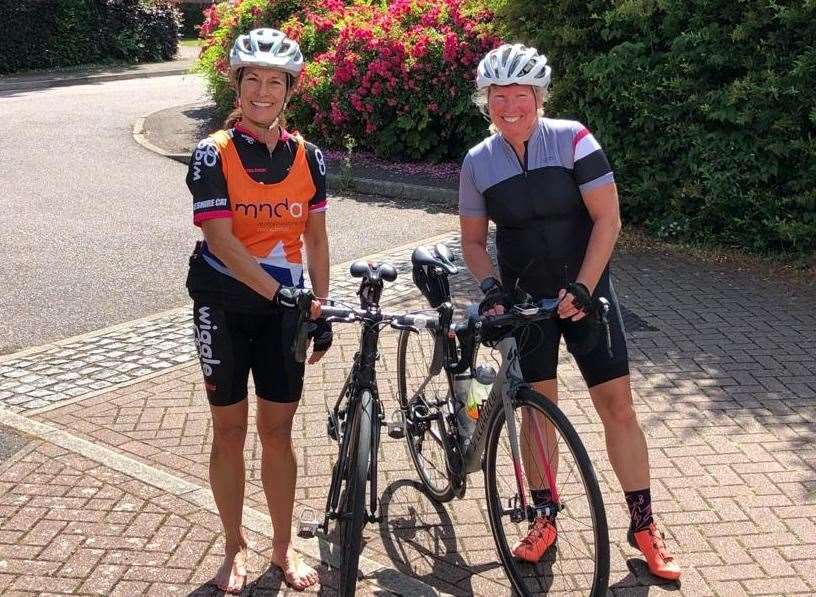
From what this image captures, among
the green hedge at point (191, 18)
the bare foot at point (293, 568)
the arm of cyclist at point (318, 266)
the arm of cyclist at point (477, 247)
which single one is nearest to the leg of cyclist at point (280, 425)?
the bare foot at point (293, 568)

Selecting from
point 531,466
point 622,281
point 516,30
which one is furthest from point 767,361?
point 516,30

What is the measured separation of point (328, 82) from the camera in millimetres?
14234

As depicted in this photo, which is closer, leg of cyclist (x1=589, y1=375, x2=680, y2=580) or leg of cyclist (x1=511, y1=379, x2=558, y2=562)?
leg of cyclist (x1=511, y1=379, x2=558, y2=562)

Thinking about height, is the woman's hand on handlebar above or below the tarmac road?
above

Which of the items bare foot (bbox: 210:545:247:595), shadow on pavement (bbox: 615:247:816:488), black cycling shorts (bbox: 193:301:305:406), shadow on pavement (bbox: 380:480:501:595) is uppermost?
black cycling shorts (bbox: 193:301:305:406)

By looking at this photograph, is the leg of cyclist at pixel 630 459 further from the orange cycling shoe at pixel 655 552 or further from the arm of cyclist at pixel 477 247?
the arm of cyclist at pixel 477 247

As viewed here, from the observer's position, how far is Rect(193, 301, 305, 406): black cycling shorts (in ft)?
12.7

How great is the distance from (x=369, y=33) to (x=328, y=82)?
91 cm

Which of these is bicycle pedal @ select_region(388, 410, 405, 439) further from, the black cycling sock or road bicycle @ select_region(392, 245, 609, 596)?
the black cycling sock

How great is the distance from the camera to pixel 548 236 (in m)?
4.04

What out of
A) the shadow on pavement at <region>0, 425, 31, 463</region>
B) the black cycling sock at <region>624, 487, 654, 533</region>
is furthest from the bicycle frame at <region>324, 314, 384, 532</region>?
the shadow on pavement at <region>0, 425, 31, 463</region>

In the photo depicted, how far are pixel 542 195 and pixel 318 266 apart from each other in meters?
0.95

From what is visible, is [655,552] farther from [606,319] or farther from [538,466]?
[606,319]

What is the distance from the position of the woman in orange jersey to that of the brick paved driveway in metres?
0.44
